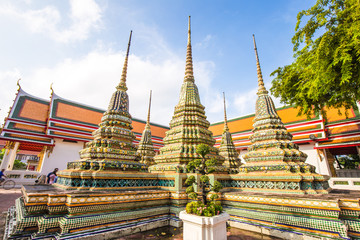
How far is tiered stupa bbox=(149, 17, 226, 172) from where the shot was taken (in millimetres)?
5949

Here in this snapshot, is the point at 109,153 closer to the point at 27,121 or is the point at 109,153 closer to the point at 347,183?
the point at 347,183

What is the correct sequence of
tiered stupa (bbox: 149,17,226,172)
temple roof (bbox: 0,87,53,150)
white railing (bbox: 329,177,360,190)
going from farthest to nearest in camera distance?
temple roof (bbox: 0,87,53,150) → white railing (bbox: 329,177,360,190) → tiered stupa (bbox: 149,17,226,172)

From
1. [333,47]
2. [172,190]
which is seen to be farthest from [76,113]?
[333,47]

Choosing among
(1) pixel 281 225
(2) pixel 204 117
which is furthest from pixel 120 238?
(2) pixel 204 117

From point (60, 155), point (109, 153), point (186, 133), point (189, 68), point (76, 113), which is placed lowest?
point (109, 153)

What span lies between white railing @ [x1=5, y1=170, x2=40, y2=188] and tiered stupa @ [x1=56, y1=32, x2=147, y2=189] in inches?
475

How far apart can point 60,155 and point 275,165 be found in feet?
59.7

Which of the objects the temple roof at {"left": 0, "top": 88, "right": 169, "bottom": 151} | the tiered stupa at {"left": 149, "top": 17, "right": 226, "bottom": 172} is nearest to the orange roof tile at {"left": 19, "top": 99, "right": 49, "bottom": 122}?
→ the temple roof at {"left": 0, "top": 88, "right": 169, "bottom": 151}

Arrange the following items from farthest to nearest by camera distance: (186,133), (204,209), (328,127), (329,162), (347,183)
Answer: (329,162), (328,127), (347,183), (186,133), (204,209)

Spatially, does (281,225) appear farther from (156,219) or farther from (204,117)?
(204,117)

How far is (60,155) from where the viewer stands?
1648 cm

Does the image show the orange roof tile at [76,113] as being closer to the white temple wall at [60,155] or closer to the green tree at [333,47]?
the white temple wall at [60,155]

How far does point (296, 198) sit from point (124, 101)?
19.4 feet

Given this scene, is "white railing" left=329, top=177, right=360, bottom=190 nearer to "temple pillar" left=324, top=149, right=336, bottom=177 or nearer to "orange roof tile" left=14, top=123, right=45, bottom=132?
"temple pillar" left=324, top=149, right=336, bottom=177
